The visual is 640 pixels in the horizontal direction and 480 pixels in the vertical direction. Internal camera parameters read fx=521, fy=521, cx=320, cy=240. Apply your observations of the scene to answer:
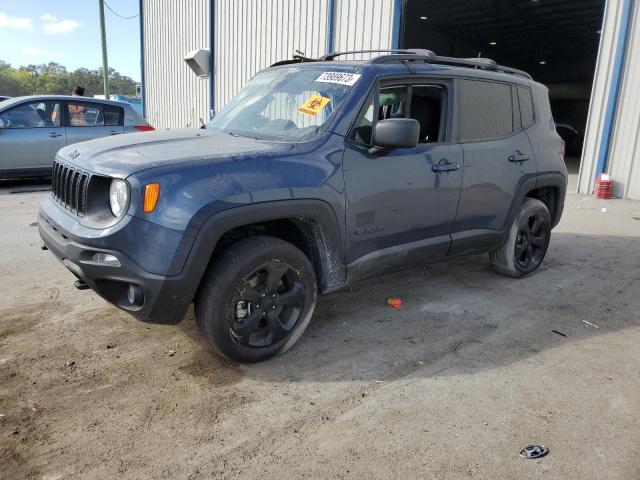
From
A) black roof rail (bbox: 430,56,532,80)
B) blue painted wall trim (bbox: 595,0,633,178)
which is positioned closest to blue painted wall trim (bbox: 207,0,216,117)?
blue painted wall trim (bbox: 595,0,633,178)

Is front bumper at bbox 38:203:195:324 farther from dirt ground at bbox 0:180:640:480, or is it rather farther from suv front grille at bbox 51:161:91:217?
dirt ground at bbox 0:180:640:480

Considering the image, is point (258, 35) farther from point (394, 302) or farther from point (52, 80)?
point (52, 80)

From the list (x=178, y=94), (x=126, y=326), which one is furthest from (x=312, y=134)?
(x=178, y=94)

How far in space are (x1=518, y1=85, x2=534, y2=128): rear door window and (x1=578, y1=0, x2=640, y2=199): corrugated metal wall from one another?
231 inches

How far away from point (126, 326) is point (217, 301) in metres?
1.17

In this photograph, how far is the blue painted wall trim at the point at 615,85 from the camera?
9281mm

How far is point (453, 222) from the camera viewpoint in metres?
4.18

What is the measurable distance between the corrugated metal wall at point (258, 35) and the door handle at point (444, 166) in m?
9.55

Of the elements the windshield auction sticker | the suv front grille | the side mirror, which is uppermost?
the windshield auction sticker

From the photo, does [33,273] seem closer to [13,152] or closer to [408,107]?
[408,107]

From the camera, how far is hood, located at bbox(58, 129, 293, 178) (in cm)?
289

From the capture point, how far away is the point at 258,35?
1442 centimetres

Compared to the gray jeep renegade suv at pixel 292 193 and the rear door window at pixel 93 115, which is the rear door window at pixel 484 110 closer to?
the gray jeep renegade suv at pixel 292 193

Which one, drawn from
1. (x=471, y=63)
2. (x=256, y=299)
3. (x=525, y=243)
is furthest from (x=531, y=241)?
(x=256, y=299)
